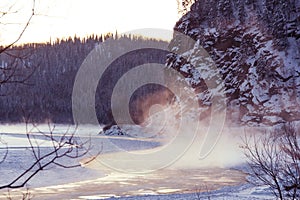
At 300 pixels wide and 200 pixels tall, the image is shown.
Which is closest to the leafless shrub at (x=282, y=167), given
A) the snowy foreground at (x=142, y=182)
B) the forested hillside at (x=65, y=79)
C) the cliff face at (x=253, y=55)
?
the snowy foreground at (x=142, y=182)

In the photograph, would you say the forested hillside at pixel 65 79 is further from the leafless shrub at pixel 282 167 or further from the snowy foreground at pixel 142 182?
the leafless shrub at pixel 282 167

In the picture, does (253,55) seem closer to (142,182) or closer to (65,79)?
(142,182)

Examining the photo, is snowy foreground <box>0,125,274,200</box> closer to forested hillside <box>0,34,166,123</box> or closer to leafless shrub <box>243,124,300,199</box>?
leafless shrub <box>243,124,300,199</box>

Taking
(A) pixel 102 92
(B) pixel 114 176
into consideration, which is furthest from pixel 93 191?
(A) pixel 102 92

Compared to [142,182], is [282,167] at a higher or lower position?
higher

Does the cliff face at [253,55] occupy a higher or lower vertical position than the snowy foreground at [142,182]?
higher

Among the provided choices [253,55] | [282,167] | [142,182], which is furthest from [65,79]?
[282,167]

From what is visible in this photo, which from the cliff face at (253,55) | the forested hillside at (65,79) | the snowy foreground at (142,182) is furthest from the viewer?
the forested hillside at (65,79)

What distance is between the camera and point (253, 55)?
46.3 meters

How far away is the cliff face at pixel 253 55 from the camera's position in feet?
139

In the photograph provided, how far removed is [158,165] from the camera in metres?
27.5

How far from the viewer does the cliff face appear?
4241 cm

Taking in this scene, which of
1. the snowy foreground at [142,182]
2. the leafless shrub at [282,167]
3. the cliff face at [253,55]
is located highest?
the cliff face at [253,55]

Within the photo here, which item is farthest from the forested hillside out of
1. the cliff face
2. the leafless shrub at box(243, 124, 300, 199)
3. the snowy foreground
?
the leafless shrub at box(243, 124, 300, 199)
